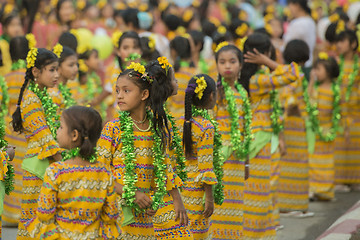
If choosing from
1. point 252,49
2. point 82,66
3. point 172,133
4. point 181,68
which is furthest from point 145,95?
point 82,66

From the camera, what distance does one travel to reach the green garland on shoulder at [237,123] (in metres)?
7.21

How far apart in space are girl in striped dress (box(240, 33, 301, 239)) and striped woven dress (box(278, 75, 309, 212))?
5.13 feet

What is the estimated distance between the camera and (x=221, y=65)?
7.38 meters

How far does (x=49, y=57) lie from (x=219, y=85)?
1.72 m

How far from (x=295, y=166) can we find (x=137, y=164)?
467 cm

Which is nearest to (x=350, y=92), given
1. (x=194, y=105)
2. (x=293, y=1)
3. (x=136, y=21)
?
(x=293, y=1)

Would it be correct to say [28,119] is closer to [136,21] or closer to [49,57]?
[49,57]

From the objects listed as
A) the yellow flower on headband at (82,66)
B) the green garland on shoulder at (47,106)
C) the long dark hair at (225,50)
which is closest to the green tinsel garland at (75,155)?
the green garland on shoulder at (47,106)

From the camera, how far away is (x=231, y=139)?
23.7 ft

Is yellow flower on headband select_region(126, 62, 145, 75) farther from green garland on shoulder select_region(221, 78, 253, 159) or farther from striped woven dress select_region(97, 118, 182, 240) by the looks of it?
green garland on shoulder select_region(221, 78, 253, 159)

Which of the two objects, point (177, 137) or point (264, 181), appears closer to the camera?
point (177, 137)

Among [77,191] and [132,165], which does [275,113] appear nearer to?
[132,165]

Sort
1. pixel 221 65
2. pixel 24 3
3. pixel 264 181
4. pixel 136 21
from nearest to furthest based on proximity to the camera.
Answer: pixel 221 65 → pixel 264 181 → pixel 136 21 → pixel 24 3

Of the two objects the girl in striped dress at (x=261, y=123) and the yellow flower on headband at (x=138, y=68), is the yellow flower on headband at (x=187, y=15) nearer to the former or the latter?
the girl in striped dress at (x=261, y=123)
